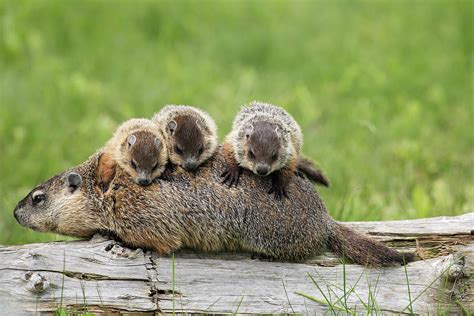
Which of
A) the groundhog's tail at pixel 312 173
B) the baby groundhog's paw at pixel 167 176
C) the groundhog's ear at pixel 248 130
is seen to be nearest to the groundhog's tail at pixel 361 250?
the groundhog's tail at pixel 312 173

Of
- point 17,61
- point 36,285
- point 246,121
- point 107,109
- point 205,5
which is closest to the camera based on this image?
point 36,285

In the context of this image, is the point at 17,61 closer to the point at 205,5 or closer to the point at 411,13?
the point at 205,5

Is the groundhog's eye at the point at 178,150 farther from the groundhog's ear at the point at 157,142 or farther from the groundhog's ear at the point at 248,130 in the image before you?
the groundhog's ear at the point at 248,130

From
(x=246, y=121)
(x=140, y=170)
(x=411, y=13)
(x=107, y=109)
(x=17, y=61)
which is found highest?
(x=411, y=13)

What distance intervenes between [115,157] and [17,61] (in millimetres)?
8214

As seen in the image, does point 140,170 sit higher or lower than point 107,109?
lower

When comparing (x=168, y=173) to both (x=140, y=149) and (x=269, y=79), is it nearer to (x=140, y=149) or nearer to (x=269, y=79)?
(x=140, y=149)

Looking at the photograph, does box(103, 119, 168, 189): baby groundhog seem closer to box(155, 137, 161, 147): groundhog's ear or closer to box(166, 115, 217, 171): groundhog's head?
box(155, 137, 161, 147): groundhog's ear

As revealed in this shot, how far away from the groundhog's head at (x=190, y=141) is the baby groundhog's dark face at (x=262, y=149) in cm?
37

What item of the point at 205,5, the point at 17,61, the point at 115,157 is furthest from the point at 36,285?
the point at 205,5

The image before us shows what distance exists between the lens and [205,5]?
1666cm

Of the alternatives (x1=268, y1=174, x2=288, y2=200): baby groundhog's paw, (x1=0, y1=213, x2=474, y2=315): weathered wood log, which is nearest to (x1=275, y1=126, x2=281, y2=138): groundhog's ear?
(x1=268, y1=174, x2=288, y2=200): baby groundhog's paw

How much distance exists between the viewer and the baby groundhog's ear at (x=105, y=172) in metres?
7.11

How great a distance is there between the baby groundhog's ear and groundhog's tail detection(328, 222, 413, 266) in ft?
6.69
